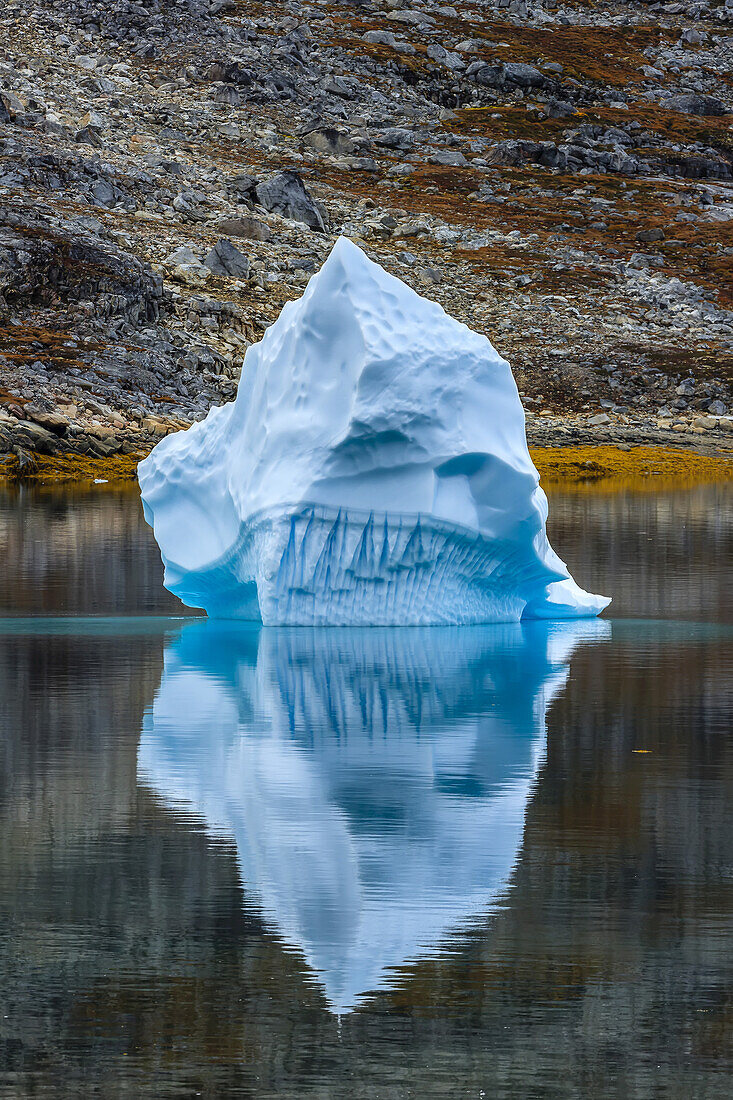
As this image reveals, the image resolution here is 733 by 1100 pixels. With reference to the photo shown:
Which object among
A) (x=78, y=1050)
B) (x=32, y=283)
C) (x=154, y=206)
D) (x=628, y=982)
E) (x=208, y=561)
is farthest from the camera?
(x=154, y=206)

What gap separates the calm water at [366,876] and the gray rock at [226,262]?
173ft

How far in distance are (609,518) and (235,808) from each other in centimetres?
2655

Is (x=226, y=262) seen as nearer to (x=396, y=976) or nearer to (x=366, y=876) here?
(x=366, y=876)

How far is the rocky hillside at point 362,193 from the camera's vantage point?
5744 centimetres

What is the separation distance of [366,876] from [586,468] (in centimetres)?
4680

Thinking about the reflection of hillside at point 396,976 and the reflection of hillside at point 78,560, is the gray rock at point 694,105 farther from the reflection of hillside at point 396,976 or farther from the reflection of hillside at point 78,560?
the reflection of hillside at point 396,976

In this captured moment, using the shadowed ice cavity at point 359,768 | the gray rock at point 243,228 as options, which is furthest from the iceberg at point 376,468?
the gray rock at point 243,228

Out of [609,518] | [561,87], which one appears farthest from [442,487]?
[561,87]

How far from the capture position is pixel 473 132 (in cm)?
8644

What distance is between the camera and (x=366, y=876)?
265 inches

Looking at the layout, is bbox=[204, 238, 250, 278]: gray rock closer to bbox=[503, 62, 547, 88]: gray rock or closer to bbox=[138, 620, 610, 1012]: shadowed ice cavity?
bbox=[503, 62, 547, 88]: gray rock

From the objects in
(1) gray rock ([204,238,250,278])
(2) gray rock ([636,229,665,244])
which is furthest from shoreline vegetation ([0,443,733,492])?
(2) gray rock ([636,229,665,244])

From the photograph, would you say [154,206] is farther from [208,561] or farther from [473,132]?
[208,561]

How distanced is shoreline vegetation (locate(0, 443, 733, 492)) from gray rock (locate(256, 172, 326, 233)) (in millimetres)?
22000
